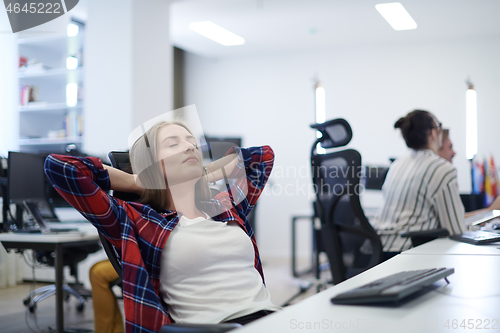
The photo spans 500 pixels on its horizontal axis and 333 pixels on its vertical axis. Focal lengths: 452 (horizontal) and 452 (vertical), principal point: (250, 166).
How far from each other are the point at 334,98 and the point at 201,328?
18.5 ft

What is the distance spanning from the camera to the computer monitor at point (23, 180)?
8.68 feet

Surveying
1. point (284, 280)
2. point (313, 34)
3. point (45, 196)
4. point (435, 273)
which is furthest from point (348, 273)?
point (313, 34)

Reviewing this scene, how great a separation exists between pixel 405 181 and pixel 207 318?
146 centimetres

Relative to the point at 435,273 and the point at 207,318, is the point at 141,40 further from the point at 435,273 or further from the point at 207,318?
the point at 435,273

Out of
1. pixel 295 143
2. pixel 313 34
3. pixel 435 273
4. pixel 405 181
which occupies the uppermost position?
pixel 313 34

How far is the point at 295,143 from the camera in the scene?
20.5 feet

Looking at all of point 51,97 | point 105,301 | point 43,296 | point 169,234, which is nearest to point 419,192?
point 169,234

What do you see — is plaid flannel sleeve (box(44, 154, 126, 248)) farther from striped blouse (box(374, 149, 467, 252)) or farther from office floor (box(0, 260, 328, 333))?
office floor (box(0, 260, 328, 333))

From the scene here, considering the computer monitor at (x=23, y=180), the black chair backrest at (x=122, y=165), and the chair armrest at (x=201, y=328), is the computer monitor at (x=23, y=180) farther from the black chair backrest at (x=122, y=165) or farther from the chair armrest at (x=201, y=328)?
the chair armrest at (x=201, y=328)

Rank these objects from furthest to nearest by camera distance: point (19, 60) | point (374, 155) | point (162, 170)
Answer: point (374, 155) < point (19, 60) < point (162, 170)

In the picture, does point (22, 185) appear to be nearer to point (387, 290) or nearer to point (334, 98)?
point (387, 290)

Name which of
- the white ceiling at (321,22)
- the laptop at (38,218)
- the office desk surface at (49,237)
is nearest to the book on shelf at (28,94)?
the white ceiling at (321,22)

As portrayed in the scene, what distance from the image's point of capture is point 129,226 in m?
1.16

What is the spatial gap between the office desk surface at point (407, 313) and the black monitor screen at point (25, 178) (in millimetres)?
2340
